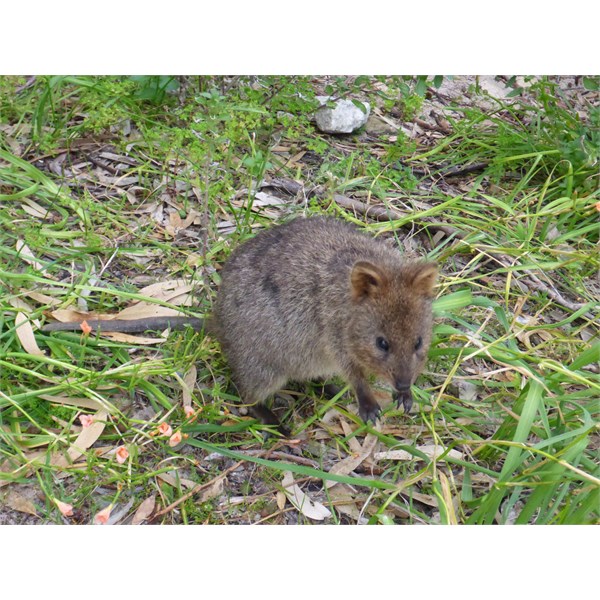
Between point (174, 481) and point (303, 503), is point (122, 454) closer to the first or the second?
point (174, 481)

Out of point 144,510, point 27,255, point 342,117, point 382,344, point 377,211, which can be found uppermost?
point 342,117

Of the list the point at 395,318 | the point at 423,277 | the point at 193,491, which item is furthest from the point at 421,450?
the point at 193,491

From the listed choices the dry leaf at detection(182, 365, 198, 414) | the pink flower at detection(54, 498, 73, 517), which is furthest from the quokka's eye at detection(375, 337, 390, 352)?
the pink flower at detection(54, 498, 73, 517)

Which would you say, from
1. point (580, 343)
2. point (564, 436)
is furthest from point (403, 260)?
point (564, 436)

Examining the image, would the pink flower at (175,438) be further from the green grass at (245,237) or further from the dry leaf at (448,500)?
the dry leaf at (448,500)

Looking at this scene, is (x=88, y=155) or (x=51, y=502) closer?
(x=51, y=502)

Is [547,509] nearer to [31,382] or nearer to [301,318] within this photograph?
[301,318]

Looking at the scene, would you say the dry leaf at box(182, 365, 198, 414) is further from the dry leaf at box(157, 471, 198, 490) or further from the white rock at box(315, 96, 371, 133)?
the white rock at box(315, 96, 371, 133)
